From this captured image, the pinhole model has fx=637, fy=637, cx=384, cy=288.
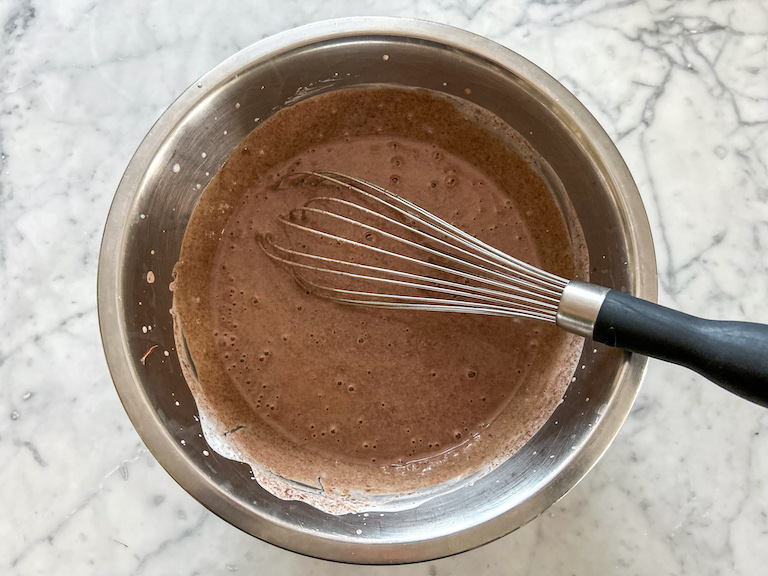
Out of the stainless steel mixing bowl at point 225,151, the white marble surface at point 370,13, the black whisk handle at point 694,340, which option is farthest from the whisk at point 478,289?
the white marble surface at point 370,13

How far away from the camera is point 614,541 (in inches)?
39.3

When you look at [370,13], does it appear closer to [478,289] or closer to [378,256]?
[378,256]

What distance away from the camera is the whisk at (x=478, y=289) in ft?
2.28

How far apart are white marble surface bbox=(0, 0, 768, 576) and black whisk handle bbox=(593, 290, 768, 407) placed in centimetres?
31

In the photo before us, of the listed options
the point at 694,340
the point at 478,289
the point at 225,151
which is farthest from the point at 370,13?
the point at 694,340

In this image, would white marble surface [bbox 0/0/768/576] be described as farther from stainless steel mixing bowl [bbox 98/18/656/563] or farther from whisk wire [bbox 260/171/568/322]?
whisk wire [bbox 260/171/568/322]

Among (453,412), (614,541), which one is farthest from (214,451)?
(614,541)

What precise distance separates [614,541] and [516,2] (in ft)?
2.91

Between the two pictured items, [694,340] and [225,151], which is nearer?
[694,340]

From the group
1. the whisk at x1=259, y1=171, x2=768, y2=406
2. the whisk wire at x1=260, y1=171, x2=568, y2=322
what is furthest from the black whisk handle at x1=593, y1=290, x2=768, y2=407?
the whisk wire at x1=260, y1=171, x2=568, y2=322

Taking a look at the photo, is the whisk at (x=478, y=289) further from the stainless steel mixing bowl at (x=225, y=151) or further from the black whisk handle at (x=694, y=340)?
the stainless steel mixing bowl at (x=225, y=151)

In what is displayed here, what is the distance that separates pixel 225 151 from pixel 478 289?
0.45 meters

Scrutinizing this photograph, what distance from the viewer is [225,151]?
1.01m

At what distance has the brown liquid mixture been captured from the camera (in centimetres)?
103
